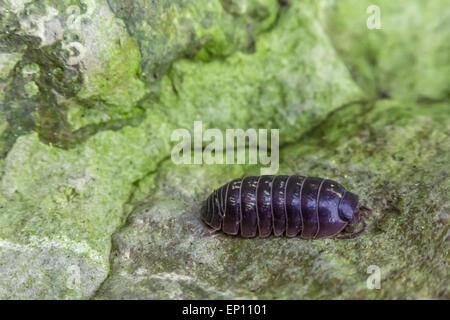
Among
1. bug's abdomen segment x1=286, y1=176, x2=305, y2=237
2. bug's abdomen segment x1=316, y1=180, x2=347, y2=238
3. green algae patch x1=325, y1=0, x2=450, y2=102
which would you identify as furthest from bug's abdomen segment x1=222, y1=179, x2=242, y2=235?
green algae patch x1=325, y1=0, x2=450, y2=102

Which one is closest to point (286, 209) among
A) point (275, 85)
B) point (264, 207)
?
point (264, 207)

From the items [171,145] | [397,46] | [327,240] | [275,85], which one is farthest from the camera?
[397,46]

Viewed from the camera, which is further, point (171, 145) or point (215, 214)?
point (171, 145)

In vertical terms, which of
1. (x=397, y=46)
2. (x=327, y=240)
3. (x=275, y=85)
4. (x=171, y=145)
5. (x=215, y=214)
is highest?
(x=397, y=46)

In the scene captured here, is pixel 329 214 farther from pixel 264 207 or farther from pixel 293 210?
pixel 264 207

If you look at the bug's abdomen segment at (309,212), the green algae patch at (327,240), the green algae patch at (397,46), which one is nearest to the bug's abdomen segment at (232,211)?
the green algae patch at (327,240)

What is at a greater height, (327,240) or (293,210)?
(293,210)

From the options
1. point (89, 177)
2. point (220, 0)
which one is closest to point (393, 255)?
point (89, 177)
